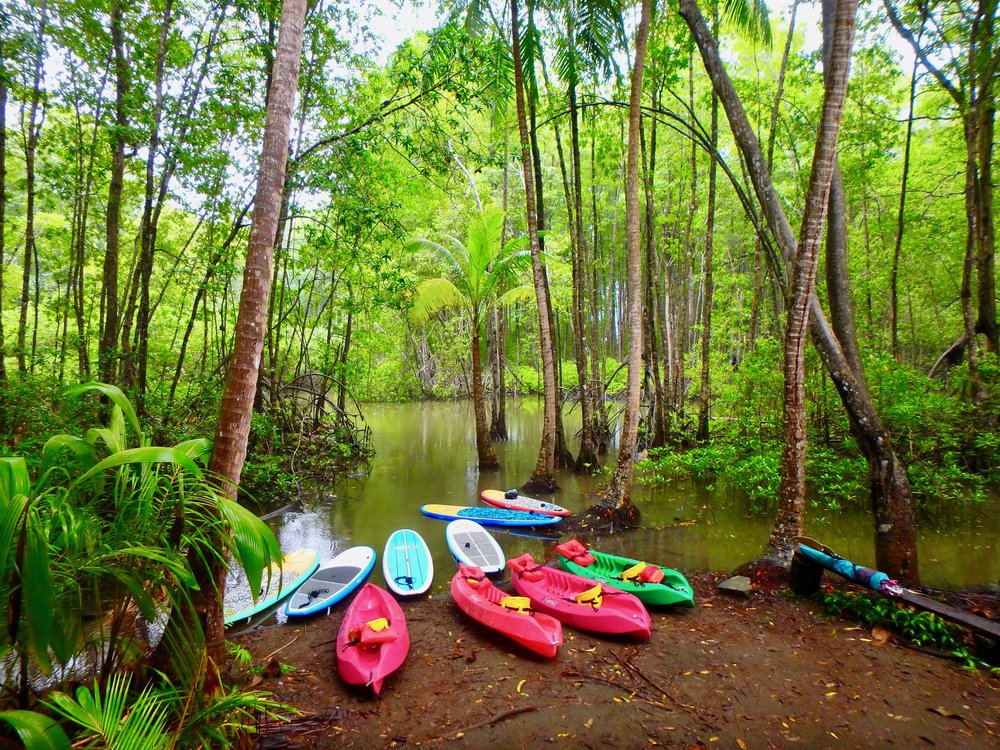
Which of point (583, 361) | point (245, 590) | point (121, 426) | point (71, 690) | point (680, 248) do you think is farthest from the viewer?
point (680, 248)

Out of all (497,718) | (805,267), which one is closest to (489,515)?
(497,718)

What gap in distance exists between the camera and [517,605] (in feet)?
12.7

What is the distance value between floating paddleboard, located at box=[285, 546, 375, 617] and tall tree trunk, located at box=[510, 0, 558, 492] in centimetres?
383

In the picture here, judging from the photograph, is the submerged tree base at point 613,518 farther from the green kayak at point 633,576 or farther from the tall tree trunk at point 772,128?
the tall tree trunk at point 772,128

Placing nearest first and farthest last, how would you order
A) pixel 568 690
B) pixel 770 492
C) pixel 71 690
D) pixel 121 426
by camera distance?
1. pixel 71 690
2. pixel 121 426
3. pixel 568 690
4. pixel 770 492

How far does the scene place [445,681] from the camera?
10.7 feet

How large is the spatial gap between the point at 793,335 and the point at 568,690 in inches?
151

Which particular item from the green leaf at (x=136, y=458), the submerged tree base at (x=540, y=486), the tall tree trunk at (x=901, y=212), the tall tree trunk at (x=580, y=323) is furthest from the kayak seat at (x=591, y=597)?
the tall tree trunk at (x=901, y=212)

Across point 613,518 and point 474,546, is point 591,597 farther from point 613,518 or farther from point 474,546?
point 613,518

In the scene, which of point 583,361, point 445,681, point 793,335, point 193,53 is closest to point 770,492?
point 793,335

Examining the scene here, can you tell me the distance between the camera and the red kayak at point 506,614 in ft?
11.4

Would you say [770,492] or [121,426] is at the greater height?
[121,426]

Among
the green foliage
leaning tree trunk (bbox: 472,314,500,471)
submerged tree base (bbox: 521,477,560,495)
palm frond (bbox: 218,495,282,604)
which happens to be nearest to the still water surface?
submerged tree base (bbox: 521,477,560,495)

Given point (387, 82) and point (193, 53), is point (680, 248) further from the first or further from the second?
point (193, 53)
